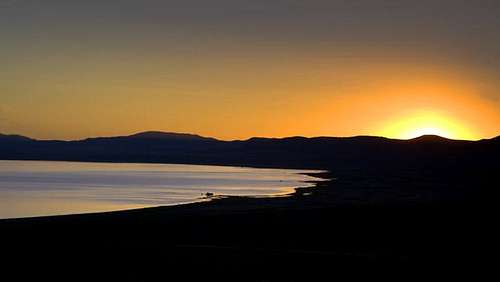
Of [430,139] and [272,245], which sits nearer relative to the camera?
[272,245]

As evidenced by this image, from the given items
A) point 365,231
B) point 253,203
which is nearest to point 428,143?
point 253,203

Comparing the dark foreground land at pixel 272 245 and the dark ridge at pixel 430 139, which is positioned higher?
the dark ridge at pixel 430 139

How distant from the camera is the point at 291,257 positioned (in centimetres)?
1852

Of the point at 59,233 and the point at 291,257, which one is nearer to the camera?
the point at 291,257

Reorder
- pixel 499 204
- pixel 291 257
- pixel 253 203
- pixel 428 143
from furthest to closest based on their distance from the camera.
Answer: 1. pixel 428 143
2. pixel 253 203
3. pixel 499 204
4. pixel 291 257

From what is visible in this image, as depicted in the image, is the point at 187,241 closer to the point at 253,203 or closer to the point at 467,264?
the point at 467,264

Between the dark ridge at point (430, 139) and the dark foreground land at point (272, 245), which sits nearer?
the dark foreground land at point (272, 245)

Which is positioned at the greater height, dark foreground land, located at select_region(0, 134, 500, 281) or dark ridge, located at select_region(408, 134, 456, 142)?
dark ridge, located at select_region(408, 134, 456, 142)

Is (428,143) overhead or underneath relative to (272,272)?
overhead

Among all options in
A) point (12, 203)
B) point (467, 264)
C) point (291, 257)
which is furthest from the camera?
point (12, 203)

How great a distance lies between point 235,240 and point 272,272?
6414mm

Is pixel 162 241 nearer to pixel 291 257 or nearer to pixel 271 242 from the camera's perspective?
pixel 271 242

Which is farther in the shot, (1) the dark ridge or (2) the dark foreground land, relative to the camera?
(1) the dark ridge

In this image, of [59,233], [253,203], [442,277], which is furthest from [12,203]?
[442,277]
